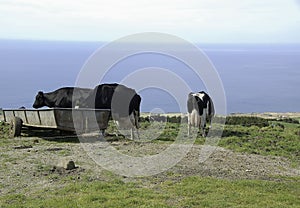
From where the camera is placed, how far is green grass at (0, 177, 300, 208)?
7.85 meters

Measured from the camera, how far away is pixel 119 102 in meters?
16.8

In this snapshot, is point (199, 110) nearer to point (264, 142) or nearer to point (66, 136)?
point (264, 142)

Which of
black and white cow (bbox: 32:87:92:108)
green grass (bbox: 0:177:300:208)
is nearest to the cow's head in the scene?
black and white cow (bbox: 32:87:92:108)

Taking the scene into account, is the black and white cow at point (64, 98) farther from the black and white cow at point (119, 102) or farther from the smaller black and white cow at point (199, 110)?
the smaller black and white cow at point (199, 110)

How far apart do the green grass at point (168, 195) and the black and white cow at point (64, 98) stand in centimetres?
839

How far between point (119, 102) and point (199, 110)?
4121 mm

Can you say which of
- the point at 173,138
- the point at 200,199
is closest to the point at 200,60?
the point at 173,138

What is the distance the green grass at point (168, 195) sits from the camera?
25.7 ft

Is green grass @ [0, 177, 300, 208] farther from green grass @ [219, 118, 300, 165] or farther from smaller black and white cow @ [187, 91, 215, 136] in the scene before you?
smaller black and white cow @ [187, 91, 215, 136]

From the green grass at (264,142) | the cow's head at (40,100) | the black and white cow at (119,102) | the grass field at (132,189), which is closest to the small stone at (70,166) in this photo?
the grass field at (132,189)

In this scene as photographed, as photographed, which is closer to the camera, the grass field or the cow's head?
the grass field

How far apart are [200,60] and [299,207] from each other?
893 centimetres

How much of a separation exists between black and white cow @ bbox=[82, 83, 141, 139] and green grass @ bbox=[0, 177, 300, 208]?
24.0 ft

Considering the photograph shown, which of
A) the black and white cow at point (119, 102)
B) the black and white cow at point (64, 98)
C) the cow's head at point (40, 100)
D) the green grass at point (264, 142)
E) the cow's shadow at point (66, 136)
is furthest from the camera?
the cow's head at point (40, 100)
